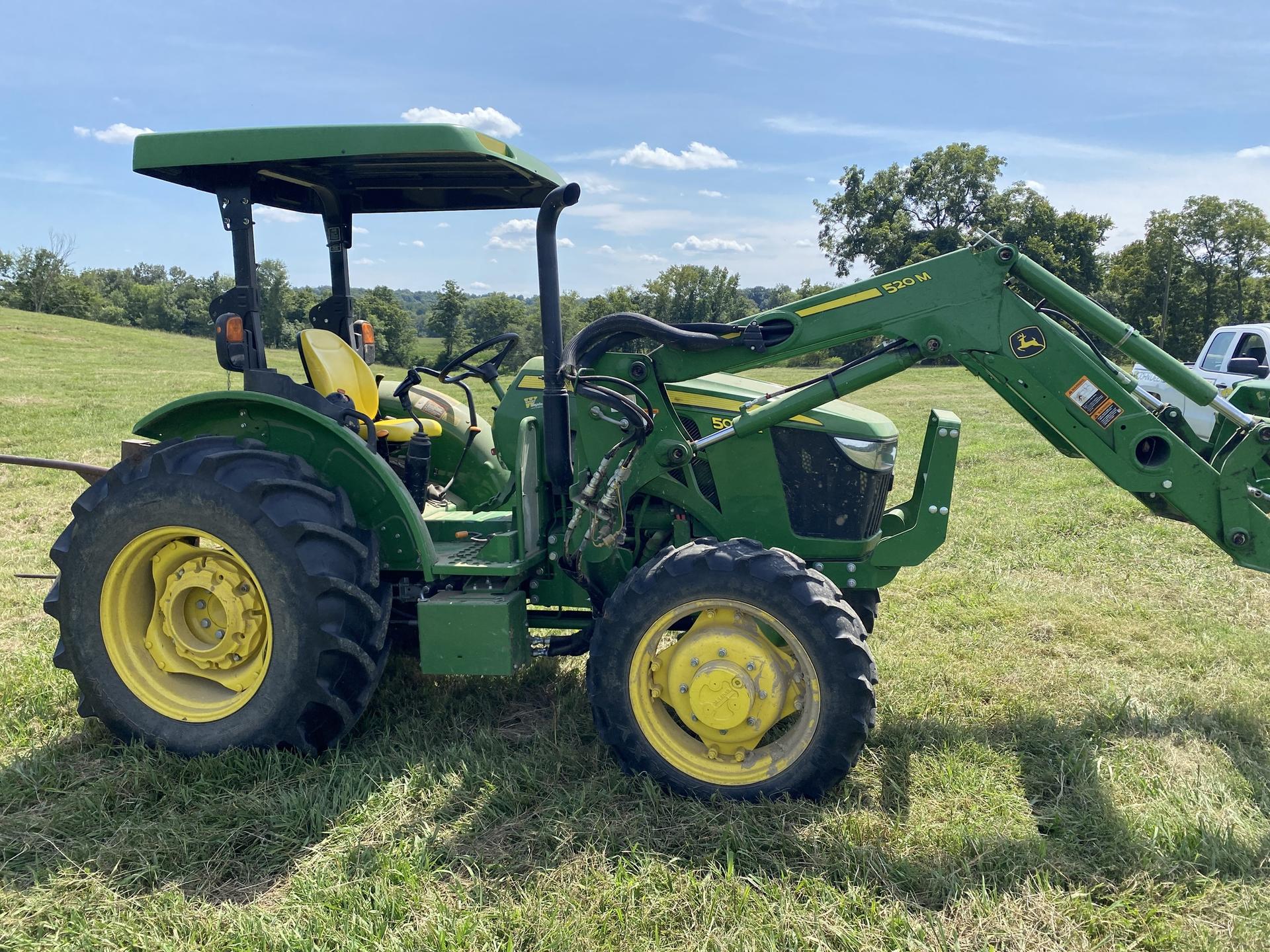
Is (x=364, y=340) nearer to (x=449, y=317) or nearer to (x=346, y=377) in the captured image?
(x=346, y=377)

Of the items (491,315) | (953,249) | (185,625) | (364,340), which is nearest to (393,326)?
(491,315)

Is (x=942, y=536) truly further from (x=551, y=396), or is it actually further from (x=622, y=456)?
(x=551, y=396)

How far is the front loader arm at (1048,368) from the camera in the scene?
3.25 metres

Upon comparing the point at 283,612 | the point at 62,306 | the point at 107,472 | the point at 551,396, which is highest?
the point at 62,306

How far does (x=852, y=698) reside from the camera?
2.97 meters

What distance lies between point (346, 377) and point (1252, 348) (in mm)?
11099

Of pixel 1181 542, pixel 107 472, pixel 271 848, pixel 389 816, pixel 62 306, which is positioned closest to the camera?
pixel 271 848

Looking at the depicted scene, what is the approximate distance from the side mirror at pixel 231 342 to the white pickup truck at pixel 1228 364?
31.5ft

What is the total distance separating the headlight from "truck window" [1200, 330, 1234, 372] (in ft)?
31.7

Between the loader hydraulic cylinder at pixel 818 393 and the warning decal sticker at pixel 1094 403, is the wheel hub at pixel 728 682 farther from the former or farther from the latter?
the warning decal sticker at pixel 1094 403

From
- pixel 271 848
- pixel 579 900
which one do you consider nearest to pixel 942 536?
pixel 579 900

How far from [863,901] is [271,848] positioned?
191 centimetres

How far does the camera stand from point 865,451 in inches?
142

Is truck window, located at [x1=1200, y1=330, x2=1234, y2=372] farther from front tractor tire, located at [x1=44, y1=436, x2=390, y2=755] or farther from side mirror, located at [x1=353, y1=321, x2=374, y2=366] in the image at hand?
front tractor tire, located at [x1=44, y1=436, x2=390, y2=755]
